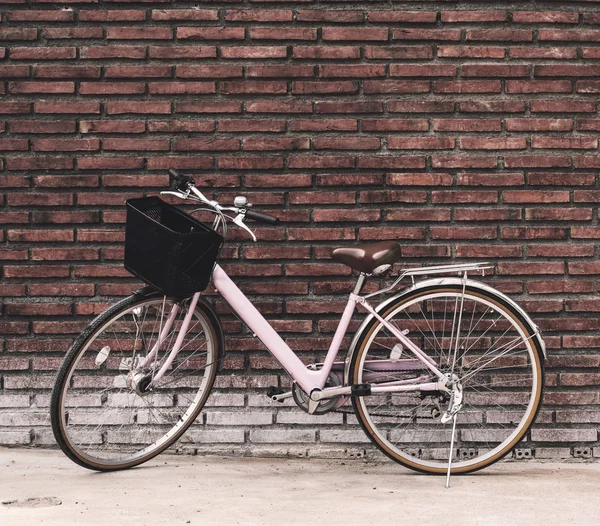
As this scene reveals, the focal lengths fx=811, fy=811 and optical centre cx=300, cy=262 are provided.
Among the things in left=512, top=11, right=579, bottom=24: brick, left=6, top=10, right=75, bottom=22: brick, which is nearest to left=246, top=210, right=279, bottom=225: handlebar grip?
left=6, top=10, right=75, bottom=22: brick

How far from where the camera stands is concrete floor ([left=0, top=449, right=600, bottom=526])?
3.34m

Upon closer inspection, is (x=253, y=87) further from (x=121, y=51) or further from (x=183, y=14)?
(x=121, y=51)

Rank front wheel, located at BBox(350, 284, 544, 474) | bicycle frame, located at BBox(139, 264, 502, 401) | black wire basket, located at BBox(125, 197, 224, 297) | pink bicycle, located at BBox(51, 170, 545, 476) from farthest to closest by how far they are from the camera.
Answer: front wheel, located at BBox(350, 284, 544, 474) < bicycle frame, located at BBox(139, 264, 502, 401) < pink bicycle, located at BBox(51, 170, 545, 476) < black wire basket, located at BBox(125, 197, 224, 297)

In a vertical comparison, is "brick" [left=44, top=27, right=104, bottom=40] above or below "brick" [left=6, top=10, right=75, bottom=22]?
below

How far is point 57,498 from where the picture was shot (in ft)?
11.6

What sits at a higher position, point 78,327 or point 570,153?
point 570,153

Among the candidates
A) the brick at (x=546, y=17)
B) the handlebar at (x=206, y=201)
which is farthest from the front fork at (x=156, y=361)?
the brick at (x=546, y=17)

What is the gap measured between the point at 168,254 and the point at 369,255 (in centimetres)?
→ 93

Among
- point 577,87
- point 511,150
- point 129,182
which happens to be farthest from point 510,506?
point 129,182

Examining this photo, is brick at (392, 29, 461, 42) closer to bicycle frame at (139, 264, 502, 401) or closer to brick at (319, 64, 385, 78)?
brick at (319, 64, 385, 78)

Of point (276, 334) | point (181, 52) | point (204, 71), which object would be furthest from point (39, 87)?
point (276, 334)

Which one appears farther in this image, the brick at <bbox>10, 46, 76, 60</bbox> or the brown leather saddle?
the brick at <bbox>10, 46, 76, 60</bbox>

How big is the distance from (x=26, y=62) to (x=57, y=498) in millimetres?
2275

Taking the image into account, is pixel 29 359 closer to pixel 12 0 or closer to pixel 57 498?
pixel 57 498
